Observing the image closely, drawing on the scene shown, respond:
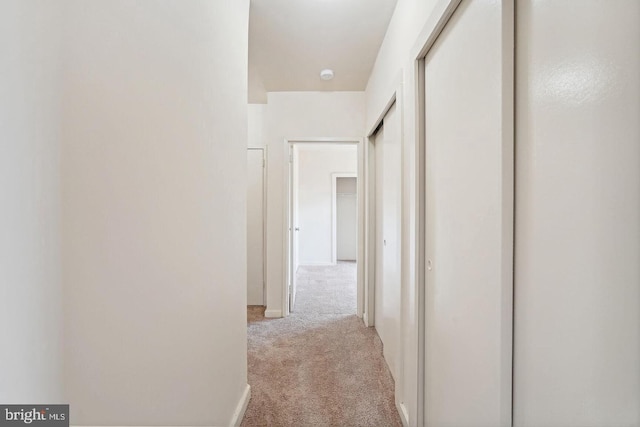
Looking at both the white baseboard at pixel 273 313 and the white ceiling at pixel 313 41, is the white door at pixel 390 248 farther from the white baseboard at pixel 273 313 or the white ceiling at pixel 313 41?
the white baseboard at pixel 273 313

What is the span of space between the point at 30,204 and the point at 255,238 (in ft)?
9.80

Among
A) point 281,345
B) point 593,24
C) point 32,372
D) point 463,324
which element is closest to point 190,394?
point 32,372

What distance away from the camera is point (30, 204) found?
1.46 ft

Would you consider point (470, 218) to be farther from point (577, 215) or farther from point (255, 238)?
point (255, 238)

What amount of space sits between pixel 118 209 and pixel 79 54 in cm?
30

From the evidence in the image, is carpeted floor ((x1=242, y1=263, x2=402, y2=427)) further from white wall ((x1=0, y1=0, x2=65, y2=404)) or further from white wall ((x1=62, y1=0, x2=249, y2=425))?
white wall ((x1=0, y1=0, x2=65, y2=404))

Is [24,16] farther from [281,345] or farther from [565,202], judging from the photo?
[281,345]

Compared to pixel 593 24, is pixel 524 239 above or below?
below

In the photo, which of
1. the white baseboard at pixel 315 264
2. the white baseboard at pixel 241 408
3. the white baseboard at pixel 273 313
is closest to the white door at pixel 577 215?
the white baseboard at pixel 241 408

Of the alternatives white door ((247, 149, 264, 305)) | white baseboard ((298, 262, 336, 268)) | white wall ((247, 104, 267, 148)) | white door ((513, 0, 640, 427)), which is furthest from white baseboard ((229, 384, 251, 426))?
white baseboard ((298, 262, 336, 268))

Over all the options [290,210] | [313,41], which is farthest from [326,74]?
[290,210]

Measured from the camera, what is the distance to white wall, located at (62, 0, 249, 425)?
1.78ft

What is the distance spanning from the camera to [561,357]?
1.99 ft

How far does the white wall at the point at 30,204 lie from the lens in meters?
0.41
